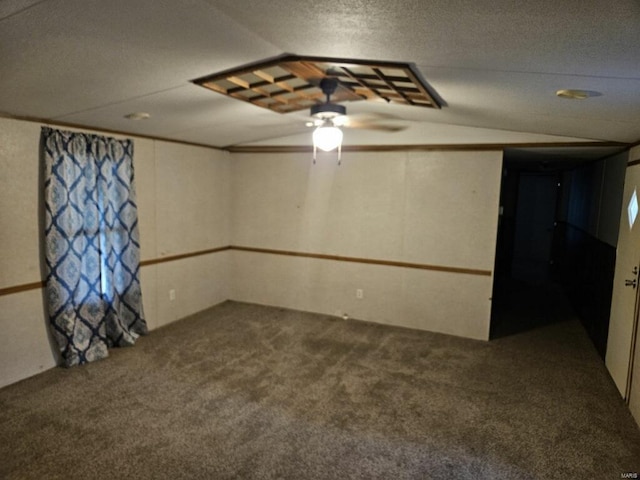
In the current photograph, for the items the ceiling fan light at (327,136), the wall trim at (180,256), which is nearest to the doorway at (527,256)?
the ceiling fan light at (327,136)

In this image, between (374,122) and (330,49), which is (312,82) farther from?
(374,122)

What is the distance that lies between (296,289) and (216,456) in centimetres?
305

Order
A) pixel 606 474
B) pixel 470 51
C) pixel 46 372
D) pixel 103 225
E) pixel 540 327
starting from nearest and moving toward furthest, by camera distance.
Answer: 1. pixel 470 51
2. pixel 606 474
3. pixel 46 372
4. pixel 103 225
5. pixel 540 327

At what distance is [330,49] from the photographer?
2.12 metres

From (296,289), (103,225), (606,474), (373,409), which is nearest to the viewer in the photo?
(606,474)

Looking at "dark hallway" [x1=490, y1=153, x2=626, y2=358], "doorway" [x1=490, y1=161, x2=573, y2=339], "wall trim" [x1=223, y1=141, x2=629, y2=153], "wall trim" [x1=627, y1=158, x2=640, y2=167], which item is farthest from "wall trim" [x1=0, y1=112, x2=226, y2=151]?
"wall trim" [x1=627, y1=158, x2=640, y2=167]

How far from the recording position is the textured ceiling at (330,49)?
142 centimetres

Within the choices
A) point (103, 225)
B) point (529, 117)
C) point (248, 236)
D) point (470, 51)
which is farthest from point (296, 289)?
point (470, 51)

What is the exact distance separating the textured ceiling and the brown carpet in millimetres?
2123

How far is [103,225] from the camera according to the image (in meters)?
3.85

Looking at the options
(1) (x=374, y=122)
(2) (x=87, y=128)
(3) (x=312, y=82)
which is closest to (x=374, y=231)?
(1) (x=374, y=122)

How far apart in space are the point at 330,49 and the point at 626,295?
3.10 meters

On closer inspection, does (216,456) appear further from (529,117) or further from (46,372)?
(529,117)

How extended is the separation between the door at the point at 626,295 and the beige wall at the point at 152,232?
175 inches
